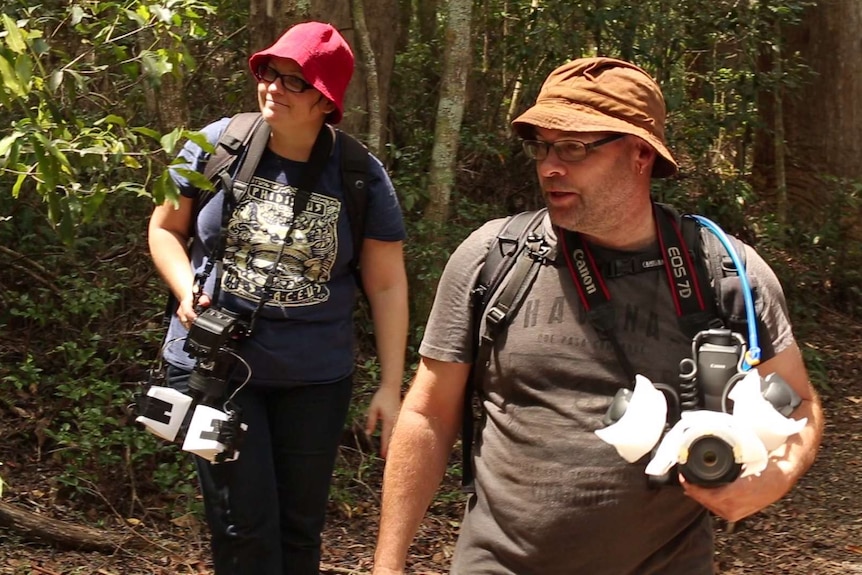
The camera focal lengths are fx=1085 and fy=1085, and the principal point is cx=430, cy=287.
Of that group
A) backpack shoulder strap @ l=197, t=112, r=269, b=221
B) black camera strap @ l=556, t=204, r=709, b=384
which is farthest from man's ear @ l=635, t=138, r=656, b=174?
backpack shoulder strap @ l=197, t=112, r=269, b=221

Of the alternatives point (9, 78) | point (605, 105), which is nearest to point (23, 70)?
point (9, 78)

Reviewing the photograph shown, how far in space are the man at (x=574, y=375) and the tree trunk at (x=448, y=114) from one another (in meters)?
4.52

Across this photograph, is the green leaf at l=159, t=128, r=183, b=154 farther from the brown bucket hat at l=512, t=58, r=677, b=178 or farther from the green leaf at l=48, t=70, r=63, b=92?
the brown bucket hat at l=512, t=58, r=677, b=178

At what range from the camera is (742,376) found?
6.89 ft

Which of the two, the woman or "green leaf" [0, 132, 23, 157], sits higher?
"green leaf" [0, 132, 23, 157]

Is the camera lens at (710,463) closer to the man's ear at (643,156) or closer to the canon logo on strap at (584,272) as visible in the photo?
the canon logo on strap at (584,272)

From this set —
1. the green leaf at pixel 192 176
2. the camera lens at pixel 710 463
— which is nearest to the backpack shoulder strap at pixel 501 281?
the camera lens at pixel 710 463

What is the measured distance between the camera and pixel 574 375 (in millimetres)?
2385

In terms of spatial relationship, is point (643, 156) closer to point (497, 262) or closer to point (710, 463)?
point (497, 262)

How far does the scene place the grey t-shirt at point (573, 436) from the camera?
2.36m

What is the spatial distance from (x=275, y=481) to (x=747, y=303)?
1.81 meters

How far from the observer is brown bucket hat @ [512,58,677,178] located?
2.39 meters

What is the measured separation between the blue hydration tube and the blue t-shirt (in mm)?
1428

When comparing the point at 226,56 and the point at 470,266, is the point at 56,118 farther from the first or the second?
the point at 226,56
